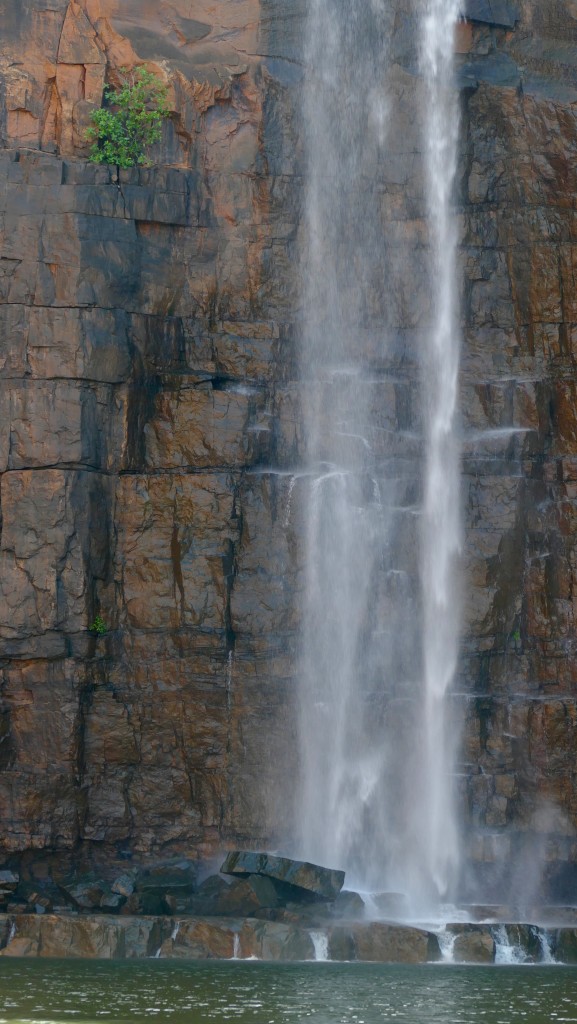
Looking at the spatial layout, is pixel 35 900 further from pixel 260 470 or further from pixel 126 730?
pixel 260 470

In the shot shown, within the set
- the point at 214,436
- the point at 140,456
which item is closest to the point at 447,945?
the point at 214,436

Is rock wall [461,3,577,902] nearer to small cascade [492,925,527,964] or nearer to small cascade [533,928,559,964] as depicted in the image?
small cascade [533,928,559,964]

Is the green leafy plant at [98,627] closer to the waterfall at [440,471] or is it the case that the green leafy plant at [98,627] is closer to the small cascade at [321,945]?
the waterfall at [440,471]

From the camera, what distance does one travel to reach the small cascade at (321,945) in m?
28.8

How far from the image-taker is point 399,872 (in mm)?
34438

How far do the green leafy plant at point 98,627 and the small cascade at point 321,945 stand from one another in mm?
9703

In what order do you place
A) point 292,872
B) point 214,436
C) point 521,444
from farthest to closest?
point 521,444
point 214,436
point 292,872

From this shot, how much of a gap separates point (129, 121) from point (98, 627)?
13.8 meters

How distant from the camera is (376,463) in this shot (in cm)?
3797

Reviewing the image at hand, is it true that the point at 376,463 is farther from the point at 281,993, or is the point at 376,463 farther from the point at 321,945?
the point at 281,993

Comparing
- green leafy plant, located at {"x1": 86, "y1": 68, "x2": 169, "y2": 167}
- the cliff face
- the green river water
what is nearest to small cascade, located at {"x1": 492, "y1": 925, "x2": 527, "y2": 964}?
the green river water

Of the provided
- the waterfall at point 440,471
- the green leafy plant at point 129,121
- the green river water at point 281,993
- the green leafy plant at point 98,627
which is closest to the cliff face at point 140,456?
the green leafy plant at point 98,627

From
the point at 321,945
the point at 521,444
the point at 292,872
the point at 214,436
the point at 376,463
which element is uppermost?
the point at 521,444

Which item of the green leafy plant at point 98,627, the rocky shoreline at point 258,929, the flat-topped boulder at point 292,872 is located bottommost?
the rocky shoreline at point 258,929
